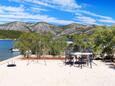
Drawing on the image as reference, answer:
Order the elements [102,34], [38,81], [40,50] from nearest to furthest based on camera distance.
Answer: [38,81] → [102,34] → [40,50]

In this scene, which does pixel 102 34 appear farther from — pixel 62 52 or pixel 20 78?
pixel 20 78

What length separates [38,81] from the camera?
19.7 m

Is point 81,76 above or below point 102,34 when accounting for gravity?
below

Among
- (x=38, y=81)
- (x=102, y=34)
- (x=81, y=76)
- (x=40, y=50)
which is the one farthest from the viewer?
(x=40, y=50)

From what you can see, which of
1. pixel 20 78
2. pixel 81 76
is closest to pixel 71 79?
pixel 81 76

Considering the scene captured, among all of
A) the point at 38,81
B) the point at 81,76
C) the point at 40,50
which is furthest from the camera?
the point at 40,50

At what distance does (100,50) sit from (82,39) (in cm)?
508

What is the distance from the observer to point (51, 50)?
40844 mm

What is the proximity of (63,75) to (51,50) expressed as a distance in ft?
60.6

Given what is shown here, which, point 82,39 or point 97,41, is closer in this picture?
point 97,41

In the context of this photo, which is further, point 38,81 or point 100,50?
point 100,50

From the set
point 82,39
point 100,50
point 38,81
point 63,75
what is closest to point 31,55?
point 82,39

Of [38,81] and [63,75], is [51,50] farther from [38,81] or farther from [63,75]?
[38,81]

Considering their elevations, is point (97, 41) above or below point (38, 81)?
Answer: above
